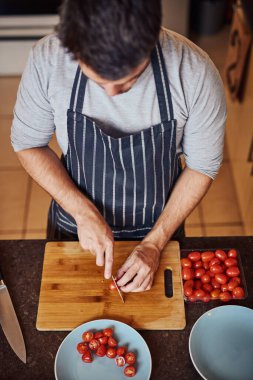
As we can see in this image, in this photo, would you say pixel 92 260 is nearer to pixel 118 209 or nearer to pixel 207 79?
pixel 118 209

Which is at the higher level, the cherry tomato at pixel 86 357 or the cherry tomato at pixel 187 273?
the cherry tomato at pixel 187 273

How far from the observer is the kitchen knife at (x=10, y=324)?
2.90 feet

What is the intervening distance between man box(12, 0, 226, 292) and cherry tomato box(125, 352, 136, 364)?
145mm

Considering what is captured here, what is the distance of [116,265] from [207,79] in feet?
1.54

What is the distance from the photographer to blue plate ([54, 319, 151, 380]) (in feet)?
2.78

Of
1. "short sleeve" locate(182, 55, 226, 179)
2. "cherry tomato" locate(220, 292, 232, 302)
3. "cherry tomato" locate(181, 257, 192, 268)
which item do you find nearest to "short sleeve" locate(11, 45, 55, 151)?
"short sleeve" locate(182, 55, 226, 179)

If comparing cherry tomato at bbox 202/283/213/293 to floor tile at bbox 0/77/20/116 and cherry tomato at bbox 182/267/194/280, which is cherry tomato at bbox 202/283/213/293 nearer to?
cherry tomato at bbox 182/267/194/280

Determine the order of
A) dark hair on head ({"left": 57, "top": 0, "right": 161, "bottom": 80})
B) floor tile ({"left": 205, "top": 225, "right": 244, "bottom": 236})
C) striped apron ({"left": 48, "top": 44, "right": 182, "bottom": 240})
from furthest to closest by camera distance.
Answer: floor tile ({"left": 205, "top": 225, "right": 244, "bottom": 236}) → striped apron ({"left": 48, "top": 44, "right": 182, "bottom": 240}) → dark hair on head ({"left": 57, "top": 0, "right": 161, "bottom": 80})

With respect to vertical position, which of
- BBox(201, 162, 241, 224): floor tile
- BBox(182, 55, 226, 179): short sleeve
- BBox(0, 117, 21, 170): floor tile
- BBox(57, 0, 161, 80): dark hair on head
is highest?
BBox(57, 0, 161, 80): dark hair on head

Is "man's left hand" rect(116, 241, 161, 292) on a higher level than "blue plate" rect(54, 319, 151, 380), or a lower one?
higher

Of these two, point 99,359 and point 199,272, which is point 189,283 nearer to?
point 199,272

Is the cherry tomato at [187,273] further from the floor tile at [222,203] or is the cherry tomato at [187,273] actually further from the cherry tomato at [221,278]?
the floor tile at [222,203]

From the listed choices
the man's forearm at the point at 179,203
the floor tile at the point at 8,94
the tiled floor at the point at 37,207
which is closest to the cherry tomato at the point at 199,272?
the man's forearm at the point at 179,203

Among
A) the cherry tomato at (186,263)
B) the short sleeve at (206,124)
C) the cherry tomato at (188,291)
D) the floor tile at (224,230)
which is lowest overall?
the floor tile at (224,230)
